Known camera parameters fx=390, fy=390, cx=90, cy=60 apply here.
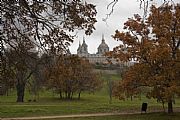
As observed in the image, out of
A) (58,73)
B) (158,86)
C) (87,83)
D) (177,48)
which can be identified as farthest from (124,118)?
(87,83)

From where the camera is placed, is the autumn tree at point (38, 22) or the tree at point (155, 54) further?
the tree at point (155, 54)

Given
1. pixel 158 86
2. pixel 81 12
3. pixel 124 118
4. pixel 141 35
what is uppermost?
pixel 141 35

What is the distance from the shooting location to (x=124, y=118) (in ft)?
93.6

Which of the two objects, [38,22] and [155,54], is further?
[155,54]

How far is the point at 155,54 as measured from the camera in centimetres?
3002

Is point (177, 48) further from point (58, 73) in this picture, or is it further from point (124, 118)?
point (58, 73)

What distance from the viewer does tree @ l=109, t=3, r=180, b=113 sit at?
29844mm

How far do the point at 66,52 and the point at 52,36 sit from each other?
2.49ft

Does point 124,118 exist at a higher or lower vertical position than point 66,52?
lower

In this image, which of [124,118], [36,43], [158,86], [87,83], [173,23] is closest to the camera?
[36,43]

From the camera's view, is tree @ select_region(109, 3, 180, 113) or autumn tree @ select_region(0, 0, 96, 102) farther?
tree @ select_region(109, 3, 180, 113)

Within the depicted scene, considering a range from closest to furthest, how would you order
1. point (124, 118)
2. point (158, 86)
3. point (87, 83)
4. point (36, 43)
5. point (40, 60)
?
point (36, 43) → point (40, 60) → point (124, 118) → point (158, 86) → point (87, 83)

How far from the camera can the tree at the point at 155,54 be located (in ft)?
97.9

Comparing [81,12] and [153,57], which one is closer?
[81,12]
